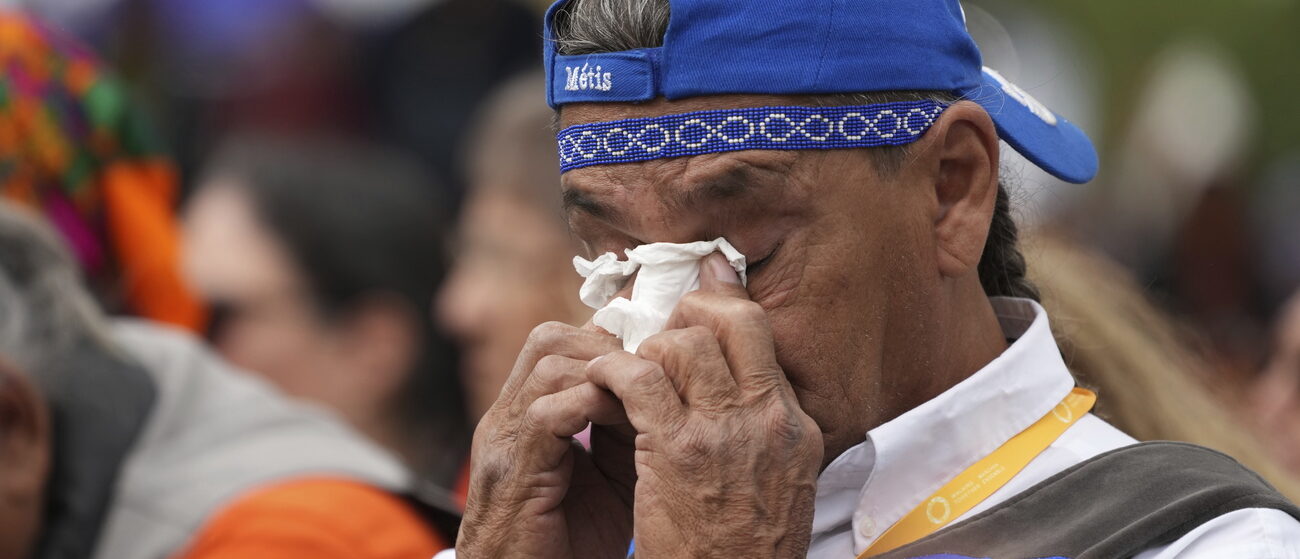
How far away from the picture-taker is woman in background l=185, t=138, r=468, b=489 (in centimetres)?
541

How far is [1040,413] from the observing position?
2281mm

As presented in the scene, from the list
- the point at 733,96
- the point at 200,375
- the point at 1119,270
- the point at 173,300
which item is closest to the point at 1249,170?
the point at 1119,270

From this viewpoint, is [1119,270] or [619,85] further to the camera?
[1119,270]

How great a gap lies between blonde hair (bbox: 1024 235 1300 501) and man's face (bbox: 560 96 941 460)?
1058mm

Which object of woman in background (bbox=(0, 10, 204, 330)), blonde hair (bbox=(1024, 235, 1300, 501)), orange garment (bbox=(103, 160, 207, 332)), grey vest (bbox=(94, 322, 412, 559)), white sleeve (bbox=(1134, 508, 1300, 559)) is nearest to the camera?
white sleeve (bbox=(1134, 508, 1300, 559))

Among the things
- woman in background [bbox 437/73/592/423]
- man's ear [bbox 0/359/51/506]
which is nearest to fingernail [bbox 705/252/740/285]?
man's ear [bbox 0/359/51/506]

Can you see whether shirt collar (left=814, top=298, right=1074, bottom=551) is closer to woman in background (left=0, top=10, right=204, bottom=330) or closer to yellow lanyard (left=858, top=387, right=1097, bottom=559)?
yellow lanyard (left=858, top=387, right=1097, bottom=559)

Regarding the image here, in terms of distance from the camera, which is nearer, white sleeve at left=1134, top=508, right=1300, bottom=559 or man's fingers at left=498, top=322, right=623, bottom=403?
white sleeve at left=1134, top=508, right=1300, bottom=559

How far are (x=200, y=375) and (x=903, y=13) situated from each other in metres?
2.44

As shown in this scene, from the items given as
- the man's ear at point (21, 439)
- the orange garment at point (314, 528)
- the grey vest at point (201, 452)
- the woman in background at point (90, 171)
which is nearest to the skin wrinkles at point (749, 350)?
the orange garment at point (314, 528)

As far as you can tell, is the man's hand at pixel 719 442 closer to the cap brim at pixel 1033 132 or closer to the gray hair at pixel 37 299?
the cap brim at pixel 1033 132

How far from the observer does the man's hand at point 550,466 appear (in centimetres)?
217

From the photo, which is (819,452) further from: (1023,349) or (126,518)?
(126,518)

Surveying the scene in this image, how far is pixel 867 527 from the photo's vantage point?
221cm
